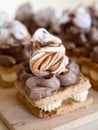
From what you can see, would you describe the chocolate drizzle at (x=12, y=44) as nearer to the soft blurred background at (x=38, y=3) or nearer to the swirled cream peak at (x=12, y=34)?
the swirled cream peak at (x=12, y=34)

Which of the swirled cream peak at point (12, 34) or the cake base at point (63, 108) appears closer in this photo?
the cake base at point (63, 108)

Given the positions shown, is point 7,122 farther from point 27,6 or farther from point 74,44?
point 27,6

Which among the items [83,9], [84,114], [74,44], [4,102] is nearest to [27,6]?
[83,9]

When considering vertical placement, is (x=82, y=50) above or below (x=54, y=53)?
below

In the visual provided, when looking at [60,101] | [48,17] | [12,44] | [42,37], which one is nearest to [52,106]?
[60,101]

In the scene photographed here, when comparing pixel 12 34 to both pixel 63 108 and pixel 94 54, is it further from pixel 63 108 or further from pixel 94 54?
pixel 63 108

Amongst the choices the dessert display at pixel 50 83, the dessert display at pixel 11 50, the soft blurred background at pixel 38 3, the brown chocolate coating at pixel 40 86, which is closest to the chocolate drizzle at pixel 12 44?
the dessert display at pixel 11 50
